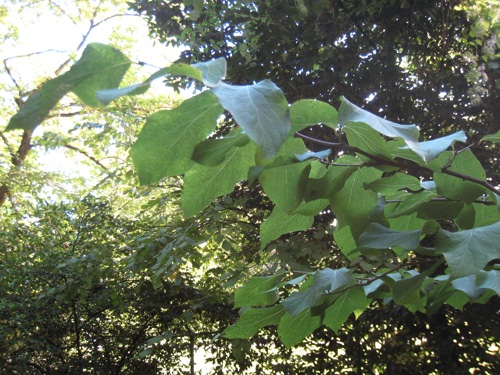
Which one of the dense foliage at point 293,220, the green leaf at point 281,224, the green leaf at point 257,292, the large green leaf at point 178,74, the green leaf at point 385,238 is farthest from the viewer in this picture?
the green leaf at point 257,292

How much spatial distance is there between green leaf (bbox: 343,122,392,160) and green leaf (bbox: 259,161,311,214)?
5 cm

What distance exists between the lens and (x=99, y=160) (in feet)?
34.3

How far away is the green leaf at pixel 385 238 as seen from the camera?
491 mm

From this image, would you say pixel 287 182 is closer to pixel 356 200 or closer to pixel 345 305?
pixel 356 200

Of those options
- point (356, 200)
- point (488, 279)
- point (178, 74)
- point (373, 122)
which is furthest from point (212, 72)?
point (488, 279)

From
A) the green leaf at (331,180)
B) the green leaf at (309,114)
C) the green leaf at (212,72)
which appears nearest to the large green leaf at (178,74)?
the green leaf at (212,72)

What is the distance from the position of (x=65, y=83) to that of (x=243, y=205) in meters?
3.00

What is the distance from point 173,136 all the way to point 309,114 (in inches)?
4.8

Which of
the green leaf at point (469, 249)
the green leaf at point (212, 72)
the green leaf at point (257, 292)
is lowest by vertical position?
the green leaf at point (469, 249)

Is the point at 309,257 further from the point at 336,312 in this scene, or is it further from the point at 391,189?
the point at 391,189

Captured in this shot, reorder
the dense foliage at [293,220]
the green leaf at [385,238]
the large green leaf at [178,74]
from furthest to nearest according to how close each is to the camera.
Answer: the green leaf at [385,238]
the dense foliage at [293,220]
the large green leaf at [178,74]

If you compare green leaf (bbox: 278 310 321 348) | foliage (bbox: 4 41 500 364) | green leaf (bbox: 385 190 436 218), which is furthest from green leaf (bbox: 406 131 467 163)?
green leaf (bbox: 278 310 321 348)

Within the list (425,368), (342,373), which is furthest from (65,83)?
(342,373)

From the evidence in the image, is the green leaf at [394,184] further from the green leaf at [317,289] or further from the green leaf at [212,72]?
the green leaf at [212,72]
